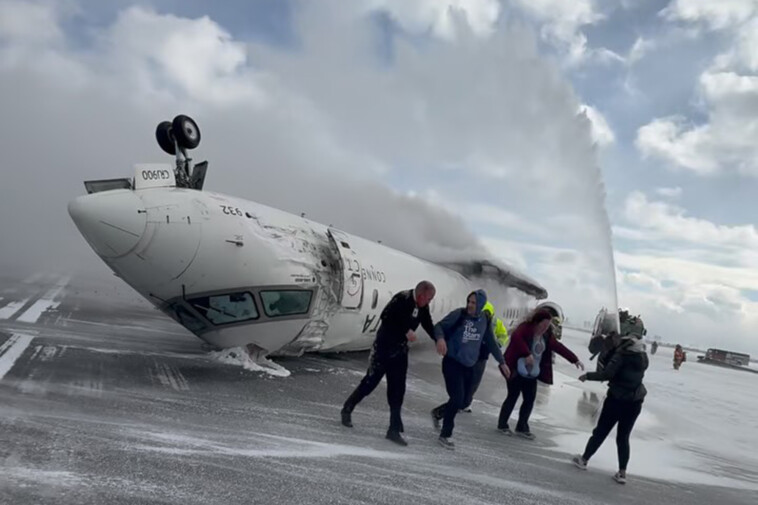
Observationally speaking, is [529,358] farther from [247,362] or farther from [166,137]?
[166,137]

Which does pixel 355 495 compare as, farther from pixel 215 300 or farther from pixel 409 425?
pixel 215 300

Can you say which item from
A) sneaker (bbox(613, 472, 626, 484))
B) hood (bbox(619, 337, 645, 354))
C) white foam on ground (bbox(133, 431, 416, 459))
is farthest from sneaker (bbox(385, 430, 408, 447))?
hood (bbox(619, 337, 645, 354))

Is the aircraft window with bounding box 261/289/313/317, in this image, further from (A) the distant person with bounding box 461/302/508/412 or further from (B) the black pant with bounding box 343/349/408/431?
(B) the black pant with bounding box 343/349/408/431

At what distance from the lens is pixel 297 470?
4.59 metres

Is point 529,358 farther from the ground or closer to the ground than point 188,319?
farther from the ground

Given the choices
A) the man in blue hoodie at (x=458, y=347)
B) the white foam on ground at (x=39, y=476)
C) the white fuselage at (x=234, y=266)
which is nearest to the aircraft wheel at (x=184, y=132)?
the white fuselage at (x=234, y=266)

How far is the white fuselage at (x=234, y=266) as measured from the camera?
7996mm

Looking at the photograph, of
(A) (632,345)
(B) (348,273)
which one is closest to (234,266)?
(B) (348,273)

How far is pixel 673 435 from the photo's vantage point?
31.4ft

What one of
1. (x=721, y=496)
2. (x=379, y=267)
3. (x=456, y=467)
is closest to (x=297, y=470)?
(x=456, y=467)

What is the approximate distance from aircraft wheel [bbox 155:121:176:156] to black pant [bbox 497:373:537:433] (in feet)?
23.1

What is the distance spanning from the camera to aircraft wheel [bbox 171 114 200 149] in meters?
9.52

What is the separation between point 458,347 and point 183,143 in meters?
6.30

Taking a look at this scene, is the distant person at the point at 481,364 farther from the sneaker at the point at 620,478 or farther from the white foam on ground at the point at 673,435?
the sneaker at the point at 620,478
